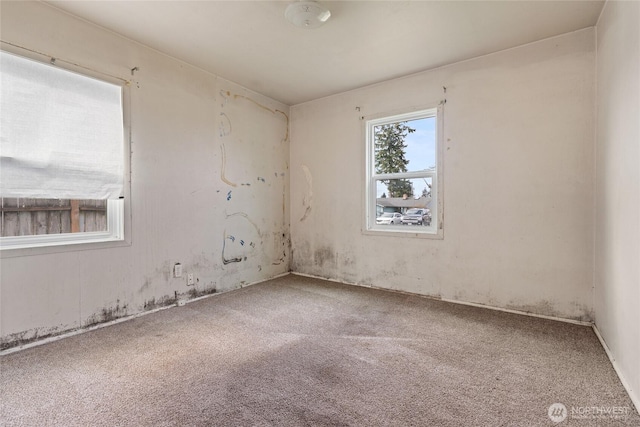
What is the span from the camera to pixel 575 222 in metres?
2.37

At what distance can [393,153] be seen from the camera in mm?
3385

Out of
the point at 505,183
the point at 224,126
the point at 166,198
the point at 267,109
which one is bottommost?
the point at 166,198

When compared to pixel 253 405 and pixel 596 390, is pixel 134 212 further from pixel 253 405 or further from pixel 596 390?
pixel 596 390

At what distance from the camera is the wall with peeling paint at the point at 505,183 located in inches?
93.1

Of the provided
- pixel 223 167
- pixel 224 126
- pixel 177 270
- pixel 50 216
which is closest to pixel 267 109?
pixel 224 126

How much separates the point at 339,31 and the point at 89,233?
102 inches

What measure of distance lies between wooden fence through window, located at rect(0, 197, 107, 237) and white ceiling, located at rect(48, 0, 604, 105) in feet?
4.62

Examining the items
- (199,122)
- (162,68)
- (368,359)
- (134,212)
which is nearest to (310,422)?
(368,359)

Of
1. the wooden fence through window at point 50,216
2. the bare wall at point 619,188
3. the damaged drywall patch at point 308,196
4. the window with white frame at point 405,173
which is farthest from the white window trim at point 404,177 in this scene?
the wooden fence through window at point 50,216

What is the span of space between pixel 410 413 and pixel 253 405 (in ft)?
2.45

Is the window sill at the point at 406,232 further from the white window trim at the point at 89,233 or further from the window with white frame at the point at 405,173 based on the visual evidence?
the white window trim at the point at 89,233

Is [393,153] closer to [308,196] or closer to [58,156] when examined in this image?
[308,196]

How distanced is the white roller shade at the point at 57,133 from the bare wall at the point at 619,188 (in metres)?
3.43

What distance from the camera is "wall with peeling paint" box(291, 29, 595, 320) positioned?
237 cm
